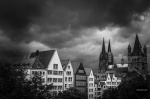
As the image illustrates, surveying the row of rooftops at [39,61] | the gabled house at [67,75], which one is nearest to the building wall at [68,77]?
the gabled house at [67,75]

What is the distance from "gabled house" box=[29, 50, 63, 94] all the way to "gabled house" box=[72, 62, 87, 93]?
44.4 feet

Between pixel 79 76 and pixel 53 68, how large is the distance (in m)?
20.9

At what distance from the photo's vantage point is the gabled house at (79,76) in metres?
96.1

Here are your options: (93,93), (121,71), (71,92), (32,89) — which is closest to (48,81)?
(71,92)

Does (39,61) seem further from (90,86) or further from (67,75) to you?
(90,86)

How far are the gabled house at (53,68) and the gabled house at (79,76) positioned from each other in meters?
13.5

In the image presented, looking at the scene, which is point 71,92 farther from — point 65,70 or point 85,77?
point 85,77

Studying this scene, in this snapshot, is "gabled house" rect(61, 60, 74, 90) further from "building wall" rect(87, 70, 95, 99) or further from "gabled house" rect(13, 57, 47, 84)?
"building wall" rect(87, 70, 95, 99)

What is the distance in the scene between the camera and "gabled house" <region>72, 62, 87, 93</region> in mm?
96062

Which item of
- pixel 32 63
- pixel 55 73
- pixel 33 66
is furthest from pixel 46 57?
pixel 33 66

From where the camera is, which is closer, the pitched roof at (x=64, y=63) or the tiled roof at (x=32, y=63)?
the tiled roof at (x=32, y=63)

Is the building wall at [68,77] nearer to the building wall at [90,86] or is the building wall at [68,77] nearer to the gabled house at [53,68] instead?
the gabled house at [53,68]

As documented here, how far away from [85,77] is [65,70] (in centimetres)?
1852

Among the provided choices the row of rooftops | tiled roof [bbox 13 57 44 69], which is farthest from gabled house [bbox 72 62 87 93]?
tiled roof [bbox 13 57 44 69]
